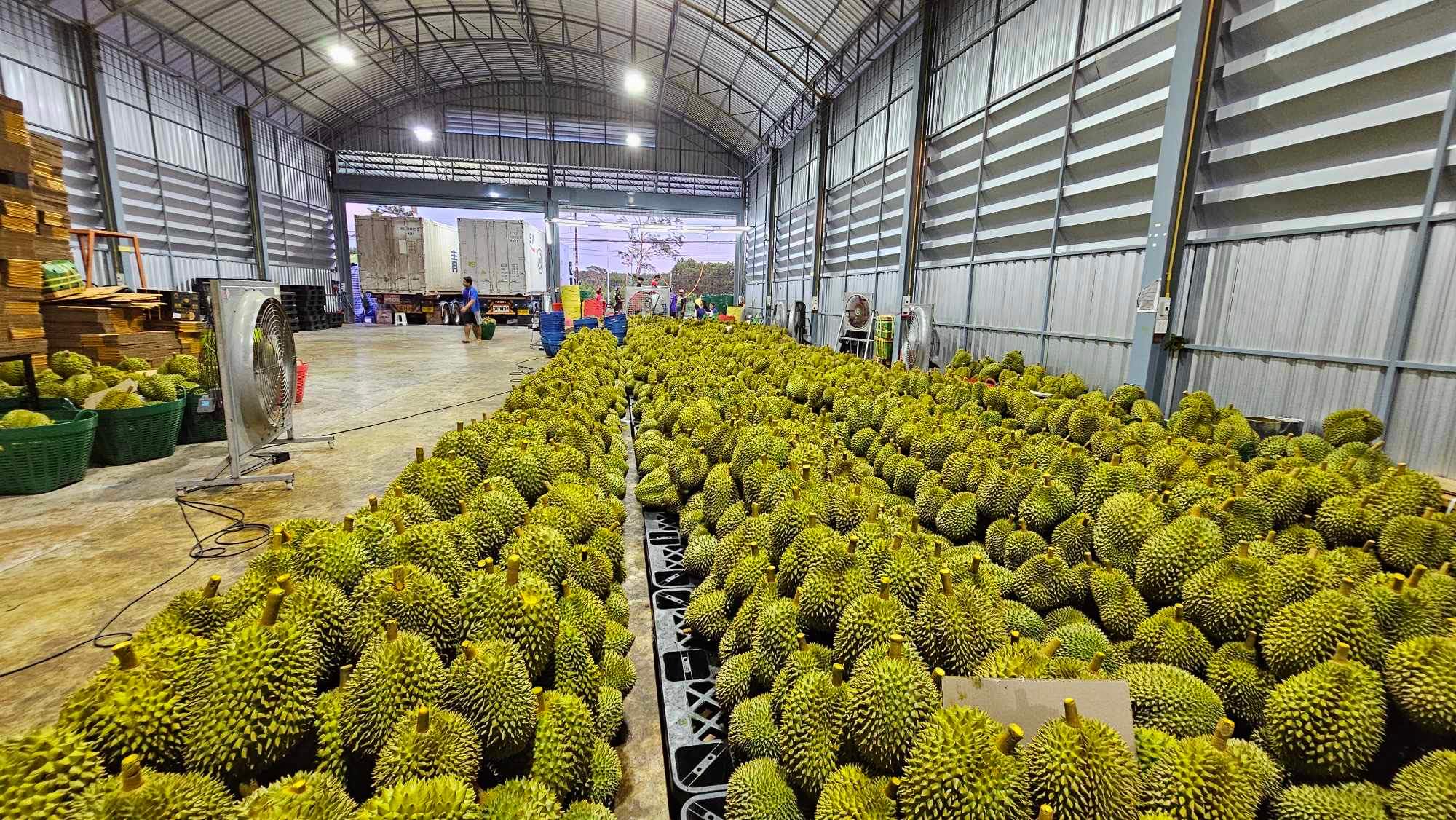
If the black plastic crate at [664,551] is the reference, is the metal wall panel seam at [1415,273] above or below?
above

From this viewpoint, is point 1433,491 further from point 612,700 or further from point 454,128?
point 454,128

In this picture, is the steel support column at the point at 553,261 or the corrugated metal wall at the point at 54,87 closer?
the corrugated metal wall at the point at 54,87

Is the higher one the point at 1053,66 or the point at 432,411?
the point at 1053,66

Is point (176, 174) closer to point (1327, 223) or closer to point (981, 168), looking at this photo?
point (981, 168)

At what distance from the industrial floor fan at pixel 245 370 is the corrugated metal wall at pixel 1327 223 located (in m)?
8.74

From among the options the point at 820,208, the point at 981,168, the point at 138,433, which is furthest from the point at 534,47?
the point at 138,433

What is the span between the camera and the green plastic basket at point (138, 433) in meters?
5.50

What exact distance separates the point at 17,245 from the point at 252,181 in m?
19.9

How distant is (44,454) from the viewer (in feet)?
15.6

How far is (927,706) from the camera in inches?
58.7

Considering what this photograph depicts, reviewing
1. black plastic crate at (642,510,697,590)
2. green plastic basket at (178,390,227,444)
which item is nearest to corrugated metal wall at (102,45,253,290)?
green plastic basket at (178,390,227,444)

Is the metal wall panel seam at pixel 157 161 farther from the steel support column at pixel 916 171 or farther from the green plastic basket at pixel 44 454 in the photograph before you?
the steel support column at pixel 916 171

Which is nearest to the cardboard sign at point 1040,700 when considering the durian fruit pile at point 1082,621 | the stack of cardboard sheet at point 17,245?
the durian fruit pile at point 1082,621

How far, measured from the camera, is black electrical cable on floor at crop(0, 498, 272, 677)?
285cm
